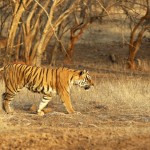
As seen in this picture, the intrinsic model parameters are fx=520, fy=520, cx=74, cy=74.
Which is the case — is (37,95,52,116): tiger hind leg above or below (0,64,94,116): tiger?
below

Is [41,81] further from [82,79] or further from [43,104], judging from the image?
[82,79]

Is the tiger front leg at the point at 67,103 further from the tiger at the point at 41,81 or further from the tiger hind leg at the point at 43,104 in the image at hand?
the tiger hind leg at the point at 43,104

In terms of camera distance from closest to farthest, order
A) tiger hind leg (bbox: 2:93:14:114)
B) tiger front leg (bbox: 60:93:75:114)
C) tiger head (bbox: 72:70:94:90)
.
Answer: tiger front leg (bbox: 60:93:75:114), tiger hind leg (bbox: 2:93:14:114), tiger head (bbox: 72:70:94:90)

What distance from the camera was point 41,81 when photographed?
1088 cm

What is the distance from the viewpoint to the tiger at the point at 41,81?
35.3 feet

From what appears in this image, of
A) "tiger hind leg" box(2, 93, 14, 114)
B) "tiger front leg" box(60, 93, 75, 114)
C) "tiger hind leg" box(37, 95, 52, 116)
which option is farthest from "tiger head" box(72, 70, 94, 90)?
"tiger hind leg" box(2, 93, 14, 114)

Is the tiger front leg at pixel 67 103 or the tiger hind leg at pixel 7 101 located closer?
the tiger front leg at pixel 67 103

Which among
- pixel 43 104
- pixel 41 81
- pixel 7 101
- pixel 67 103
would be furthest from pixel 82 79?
pixel 7 101

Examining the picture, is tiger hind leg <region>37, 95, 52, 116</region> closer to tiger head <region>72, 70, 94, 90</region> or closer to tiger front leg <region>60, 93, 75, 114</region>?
tiger front leg <region>60, 93, 75, 114</region>

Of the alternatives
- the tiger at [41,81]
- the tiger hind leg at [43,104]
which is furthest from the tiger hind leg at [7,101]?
the tiger hind leg at [43,104]

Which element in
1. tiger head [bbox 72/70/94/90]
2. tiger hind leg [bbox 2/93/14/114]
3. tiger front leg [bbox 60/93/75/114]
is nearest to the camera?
tiger front leg [bbox 60/93/75/114]

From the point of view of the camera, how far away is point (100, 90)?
12.7m

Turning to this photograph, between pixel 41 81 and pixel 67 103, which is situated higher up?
pixel 41 81

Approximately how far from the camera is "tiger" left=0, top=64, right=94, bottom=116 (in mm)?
10758
